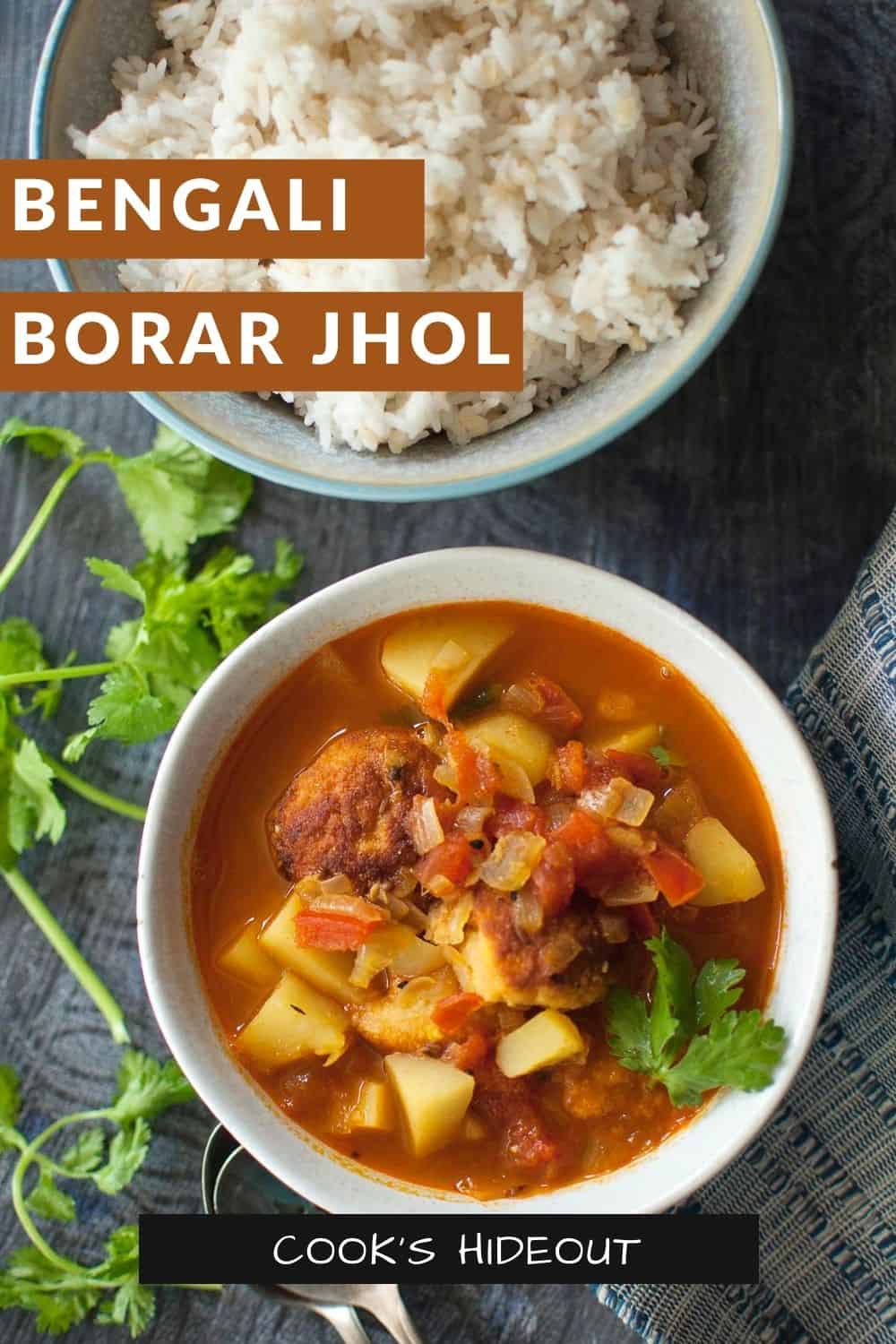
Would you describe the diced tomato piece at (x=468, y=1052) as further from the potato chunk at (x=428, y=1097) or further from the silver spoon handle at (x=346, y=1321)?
the silver spoon handle at (x=346, y=1321)

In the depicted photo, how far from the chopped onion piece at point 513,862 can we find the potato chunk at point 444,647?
36cm

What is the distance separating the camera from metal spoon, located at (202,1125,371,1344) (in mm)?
3125

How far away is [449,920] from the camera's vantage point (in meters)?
2.62

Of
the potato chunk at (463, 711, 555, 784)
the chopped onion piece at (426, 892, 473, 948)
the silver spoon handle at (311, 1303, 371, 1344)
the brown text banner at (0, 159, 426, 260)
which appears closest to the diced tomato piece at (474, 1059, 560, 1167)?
the chopped onion piece at (426, 892, 473, 948)

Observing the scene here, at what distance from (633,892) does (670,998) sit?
0.68 feet

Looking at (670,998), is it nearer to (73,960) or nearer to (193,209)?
(73,960)

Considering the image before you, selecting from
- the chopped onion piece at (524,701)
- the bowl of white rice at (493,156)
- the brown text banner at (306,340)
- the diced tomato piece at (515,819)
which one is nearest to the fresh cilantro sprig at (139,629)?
the brown text banner at (306,340)

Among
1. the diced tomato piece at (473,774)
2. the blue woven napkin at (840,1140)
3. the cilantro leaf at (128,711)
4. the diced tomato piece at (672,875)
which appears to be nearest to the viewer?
the diced tomato piece at (672,875)

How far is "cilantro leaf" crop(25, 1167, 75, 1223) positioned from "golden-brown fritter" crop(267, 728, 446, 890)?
3.95ft

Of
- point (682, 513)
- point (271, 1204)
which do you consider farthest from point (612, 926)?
point (271, 1204)

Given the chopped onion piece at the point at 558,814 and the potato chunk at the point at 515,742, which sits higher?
the potato chunk at the point at 515,742

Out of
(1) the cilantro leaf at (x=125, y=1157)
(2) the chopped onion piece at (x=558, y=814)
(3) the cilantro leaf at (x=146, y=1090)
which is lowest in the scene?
(1) the cilantro leaf at (x=125, y=1157)

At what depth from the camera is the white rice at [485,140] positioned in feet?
9.04

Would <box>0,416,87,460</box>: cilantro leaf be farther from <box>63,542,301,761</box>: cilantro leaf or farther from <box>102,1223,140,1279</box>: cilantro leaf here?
<box>102,1223,140,1279</box>: cilantro leaf
